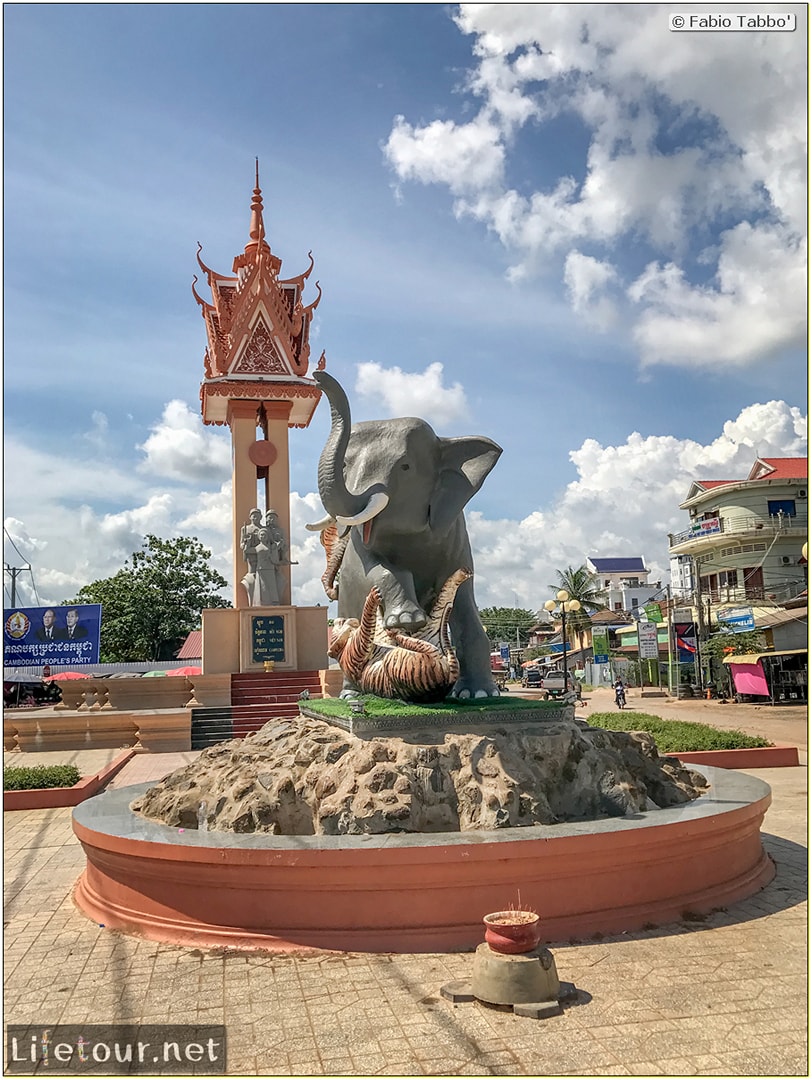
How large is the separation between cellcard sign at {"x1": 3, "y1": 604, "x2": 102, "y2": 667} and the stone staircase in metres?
7.93

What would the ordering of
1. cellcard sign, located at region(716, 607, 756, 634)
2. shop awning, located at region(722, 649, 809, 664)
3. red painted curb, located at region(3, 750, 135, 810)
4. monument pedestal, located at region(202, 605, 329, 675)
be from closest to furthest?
red painted curb, located at region(3, 750, 135, 810) → monument pedestal, located at region(202, 605, 329, 675) → shop awning, located at region(722, 649, 809, 664) → cellcard sign, located at region(716, 607, 756, 634)

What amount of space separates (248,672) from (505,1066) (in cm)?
1713

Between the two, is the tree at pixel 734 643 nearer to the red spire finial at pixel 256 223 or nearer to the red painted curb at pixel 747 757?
the red painted curb at pixel 747 757

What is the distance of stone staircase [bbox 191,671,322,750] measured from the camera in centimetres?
1652

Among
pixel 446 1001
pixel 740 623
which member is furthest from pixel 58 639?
pixel 446 1001

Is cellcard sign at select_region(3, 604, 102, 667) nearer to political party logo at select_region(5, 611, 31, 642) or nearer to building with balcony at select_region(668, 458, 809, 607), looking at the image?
political party logo at select_region(5, 611, 31, 642)

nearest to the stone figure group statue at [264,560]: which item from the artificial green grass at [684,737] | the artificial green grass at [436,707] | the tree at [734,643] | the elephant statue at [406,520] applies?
the artificial green grass at [684,737]

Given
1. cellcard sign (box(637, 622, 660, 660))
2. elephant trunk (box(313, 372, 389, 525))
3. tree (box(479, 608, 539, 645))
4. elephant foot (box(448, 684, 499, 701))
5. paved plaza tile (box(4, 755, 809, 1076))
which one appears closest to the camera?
paved plaza tile (box(4, 755, 809, 1076))

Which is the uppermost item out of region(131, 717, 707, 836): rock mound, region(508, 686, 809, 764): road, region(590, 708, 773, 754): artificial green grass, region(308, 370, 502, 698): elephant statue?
region(308, 370, 502, 698): elephant statue

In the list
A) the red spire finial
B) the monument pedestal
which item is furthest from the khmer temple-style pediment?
the monument pedestal

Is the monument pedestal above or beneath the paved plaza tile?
above

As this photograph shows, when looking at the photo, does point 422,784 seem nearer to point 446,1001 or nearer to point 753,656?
point 446,1001

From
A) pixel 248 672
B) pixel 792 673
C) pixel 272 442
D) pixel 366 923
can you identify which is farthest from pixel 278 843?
pixel 792 673

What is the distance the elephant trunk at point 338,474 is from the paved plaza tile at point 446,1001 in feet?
10.3
